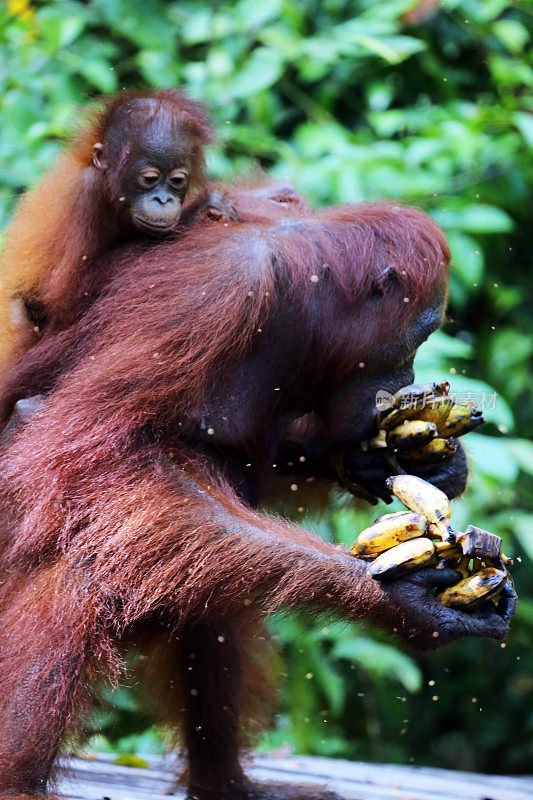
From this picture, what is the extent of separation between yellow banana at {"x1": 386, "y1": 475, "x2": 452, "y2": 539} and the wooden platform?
98 cm

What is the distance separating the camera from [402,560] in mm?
1892

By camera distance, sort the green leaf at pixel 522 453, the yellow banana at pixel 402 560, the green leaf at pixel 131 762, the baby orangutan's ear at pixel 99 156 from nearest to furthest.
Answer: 1. the yellow banana at pixel 402 560
2. the baby orangutan's ear at pixel 99 156
3. the green leaf at pixel 131 762
4. the green leaf at pixel 522 453

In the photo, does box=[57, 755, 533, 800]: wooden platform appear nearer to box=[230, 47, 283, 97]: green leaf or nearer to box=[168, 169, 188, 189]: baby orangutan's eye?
box=[168, 169, 188, 189]: baby orangutan's eye

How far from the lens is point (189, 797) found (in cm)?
245

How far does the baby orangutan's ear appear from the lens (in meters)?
2.28

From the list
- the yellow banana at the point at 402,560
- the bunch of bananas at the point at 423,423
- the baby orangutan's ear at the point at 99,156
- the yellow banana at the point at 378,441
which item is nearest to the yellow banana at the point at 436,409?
the bunch of bananas at the point at 423,423

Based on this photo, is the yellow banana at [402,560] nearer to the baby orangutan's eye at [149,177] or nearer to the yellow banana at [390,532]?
the yellow banana at [390,532]

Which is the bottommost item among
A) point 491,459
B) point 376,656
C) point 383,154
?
point 376,656

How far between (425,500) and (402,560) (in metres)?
0.19

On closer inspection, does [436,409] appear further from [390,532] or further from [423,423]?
[390,532]

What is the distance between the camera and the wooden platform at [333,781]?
254 centimetres

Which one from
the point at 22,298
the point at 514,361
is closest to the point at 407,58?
the point at 514,361

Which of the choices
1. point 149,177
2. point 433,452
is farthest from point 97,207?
point 433,452

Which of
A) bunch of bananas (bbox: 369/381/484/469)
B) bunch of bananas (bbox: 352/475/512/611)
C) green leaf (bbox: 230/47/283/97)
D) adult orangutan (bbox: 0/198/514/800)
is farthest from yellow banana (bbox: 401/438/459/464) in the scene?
green leaf (bbox: 230/47/283/97)
